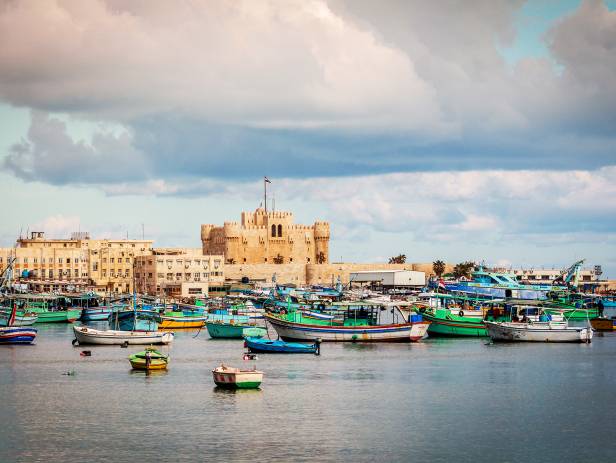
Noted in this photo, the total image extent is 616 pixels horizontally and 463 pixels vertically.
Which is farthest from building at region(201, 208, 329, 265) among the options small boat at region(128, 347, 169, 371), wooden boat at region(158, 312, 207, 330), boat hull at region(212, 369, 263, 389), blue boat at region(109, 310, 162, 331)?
boat hull at region(212, 369, 263, 389)

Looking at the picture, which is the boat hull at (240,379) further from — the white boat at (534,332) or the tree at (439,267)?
the tree at (439,267)

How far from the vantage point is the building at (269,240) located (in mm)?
181125

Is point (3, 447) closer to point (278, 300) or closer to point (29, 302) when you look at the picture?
point (278, 300)

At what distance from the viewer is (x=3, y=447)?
38.6 metres

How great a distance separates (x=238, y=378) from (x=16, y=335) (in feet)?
105

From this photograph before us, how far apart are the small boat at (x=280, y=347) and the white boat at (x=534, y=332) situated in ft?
53.6

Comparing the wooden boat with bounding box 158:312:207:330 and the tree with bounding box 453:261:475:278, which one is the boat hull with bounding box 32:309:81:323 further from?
the tree with bounding box 453:261:475:278

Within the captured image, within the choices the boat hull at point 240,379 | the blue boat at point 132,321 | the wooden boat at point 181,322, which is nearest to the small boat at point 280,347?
the blue boat at point 132,321

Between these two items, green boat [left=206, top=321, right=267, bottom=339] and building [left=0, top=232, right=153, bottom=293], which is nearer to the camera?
green boat [left=206, top=321, right=267, bottom=339]

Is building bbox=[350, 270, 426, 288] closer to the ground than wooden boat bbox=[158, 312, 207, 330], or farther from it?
farther from it

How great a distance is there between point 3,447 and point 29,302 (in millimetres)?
92705

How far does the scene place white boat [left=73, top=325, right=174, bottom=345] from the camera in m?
76.4

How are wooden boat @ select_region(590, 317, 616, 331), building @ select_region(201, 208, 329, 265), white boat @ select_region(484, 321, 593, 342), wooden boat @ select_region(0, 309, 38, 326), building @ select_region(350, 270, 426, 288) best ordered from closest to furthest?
white boat @ select_region(484, 321, 593, 342) < wooden boat @ select_region(0, 309, 38, 326) < wooden boat @ select_region(590, 317, 616, 331) < building @ select_region(350, 270, 426, 288) < building @ select_region(201, 208, 329, 265)

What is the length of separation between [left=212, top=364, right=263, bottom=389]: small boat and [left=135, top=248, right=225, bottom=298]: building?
115 metres
